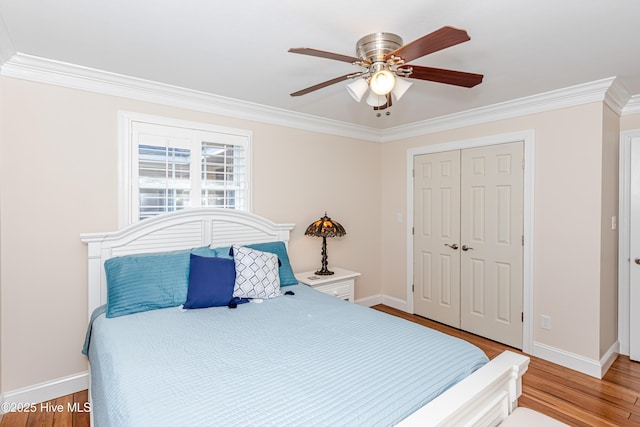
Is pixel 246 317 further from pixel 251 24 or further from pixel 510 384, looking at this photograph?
pixel 251 24

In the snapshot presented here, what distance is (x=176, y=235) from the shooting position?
2.83 m

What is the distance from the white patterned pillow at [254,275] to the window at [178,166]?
71 centimetres

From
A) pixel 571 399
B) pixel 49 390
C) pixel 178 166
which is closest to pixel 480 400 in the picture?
pixel 571 399

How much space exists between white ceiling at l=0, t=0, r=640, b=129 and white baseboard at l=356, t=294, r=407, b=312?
2.66 meters

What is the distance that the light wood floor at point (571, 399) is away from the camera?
2.19m

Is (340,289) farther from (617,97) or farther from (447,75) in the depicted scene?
(617,97)

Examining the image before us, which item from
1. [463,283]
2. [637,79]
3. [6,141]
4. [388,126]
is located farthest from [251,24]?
[463,283]

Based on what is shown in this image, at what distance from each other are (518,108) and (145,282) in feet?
11.5

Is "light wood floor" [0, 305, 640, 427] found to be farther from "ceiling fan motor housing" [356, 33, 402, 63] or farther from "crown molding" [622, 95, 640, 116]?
"ceiling fan motor housing" [356, 33, 402, 63]

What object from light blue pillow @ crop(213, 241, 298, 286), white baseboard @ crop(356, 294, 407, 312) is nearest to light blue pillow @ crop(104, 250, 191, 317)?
light blue pillow @ crop(213, 241, 298, 286)

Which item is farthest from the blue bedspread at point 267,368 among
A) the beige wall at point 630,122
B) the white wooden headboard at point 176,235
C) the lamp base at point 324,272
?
the beige wall at point 630,122

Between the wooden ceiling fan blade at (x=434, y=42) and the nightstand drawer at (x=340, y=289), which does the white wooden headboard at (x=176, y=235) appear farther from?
the wooden ceiling fan blade at (x=434, y=42)

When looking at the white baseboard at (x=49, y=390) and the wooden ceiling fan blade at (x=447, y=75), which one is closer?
→ the wooden ceiling fan blade at (x=447, y=75)

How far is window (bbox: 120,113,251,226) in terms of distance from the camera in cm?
269
